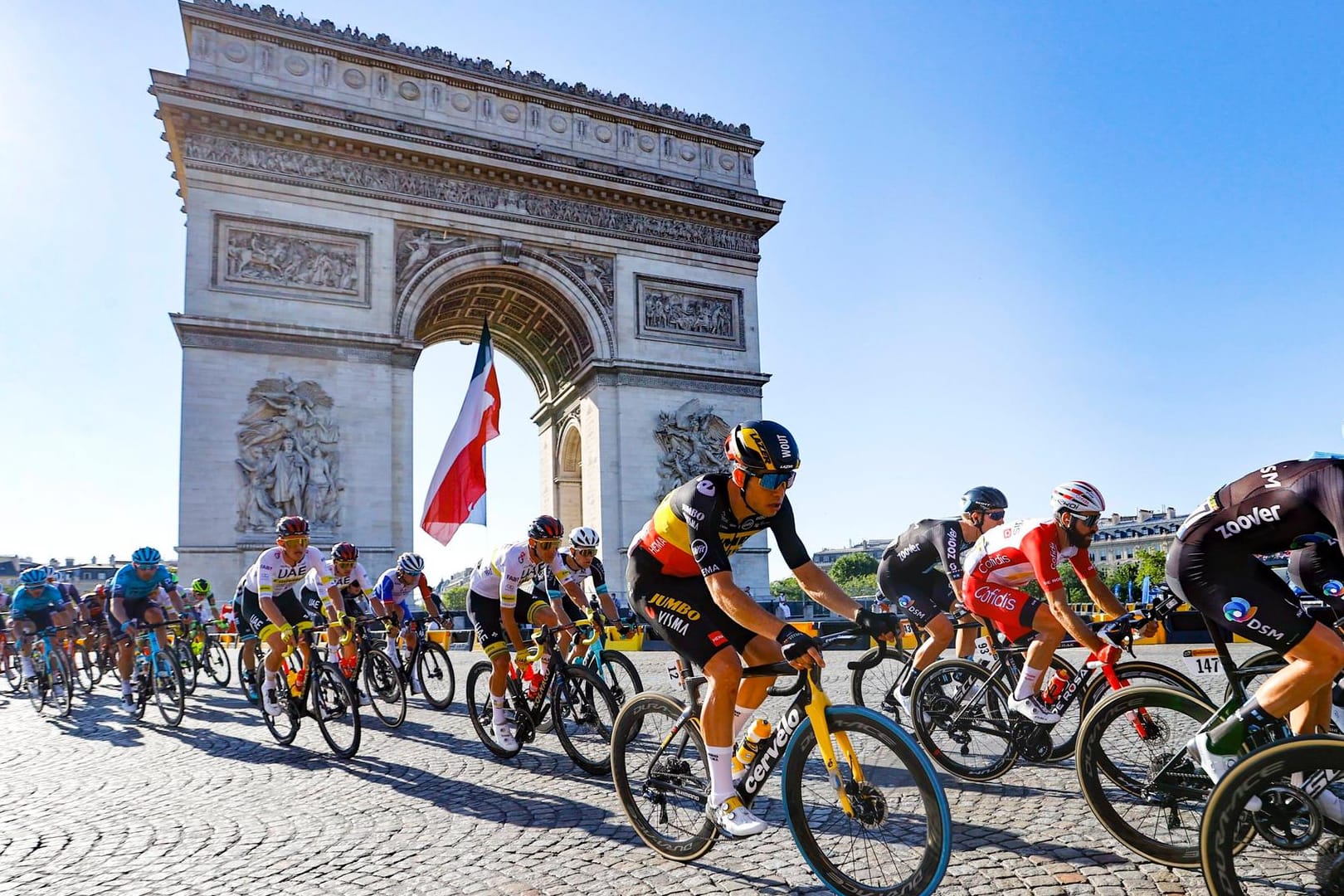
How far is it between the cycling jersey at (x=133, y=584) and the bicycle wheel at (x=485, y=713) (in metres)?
4.91

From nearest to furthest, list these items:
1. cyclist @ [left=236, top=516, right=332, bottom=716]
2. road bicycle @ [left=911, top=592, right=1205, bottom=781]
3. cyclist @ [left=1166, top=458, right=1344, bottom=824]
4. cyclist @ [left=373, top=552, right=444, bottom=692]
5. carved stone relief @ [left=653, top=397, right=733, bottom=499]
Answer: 1. cyclist @ [left=1166, top=458, right=1344, bottom=824]
2. road bicycle @ [left=911, top=592, right=1205, bottom=781]
3. cyclist @ [left=236, top=516, right=332, bottom=716]
4. cyclist @ [left=373, top=552, right=444, bottom=692]
5. carved stone relief @ [left=653, top=397, right=733, bottom=499]

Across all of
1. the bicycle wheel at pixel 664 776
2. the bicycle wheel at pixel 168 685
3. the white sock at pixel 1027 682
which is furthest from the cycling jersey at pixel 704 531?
the bicycle wheel at pixel 168 685

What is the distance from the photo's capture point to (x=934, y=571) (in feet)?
25.5

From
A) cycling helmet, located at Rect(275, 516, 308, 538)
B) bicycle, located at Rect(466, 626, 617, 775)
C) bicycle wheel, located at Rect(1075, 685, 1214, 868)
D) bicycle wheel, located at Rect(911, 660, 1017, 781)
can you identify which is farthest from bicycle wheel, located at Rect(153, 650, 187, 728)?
bicycle wheel, located at Rect(1075, 685, 1214, 868)

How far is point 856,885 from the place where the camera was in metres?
3.37

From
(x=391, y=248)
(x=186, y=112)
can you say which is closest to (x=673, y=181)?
(x=391, y=248)

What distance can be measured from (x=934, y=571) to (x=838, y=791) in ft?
15.3

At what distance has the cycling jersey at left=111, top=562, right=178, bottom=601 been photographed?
390 inches

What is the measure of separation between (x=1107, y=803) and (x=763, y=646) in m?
1.58

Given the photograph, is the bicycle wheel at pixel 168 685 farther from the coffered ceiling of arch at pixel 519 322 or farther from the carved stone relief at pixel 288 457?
the coffered ceiling of arch at pixel 519 322

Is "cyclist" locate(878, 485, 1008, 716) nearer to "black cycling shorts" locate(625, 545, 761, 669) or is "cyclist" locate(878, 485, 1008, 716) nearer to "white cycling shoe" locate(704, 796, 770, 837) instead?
"black cycling shorts" locate(625, 545, 761, 669)

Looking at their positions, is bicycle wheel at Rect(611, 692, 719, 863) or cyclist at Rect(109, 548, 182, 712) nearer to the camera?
bicycle wheel at Rect(611, 692, 719, 863)

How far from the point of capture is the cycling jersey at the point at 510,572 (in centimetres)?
681

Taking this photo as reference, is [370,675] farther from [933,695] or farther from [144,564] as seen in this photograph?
[933,695]
